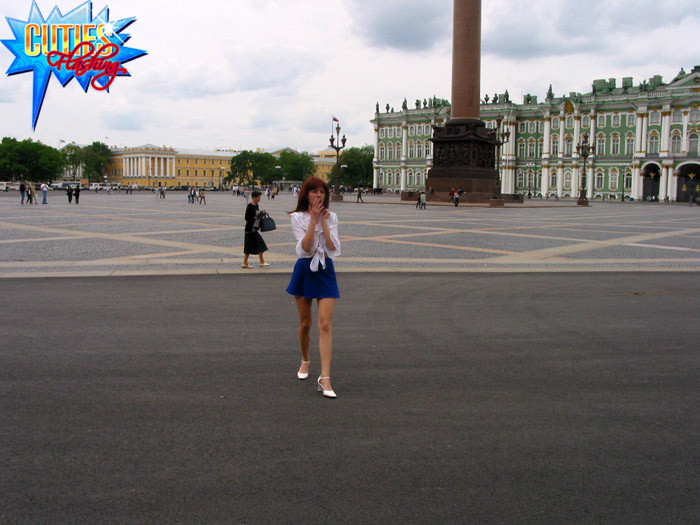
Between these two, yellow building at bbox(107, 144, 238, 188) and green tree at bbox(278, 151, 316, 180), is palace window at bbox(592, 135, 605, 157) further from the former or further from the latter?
yellow building at bbox(107, 144, 238, 188)

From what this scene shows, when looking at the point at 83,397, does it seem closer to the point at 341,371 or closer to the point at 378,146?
the point at 341,371

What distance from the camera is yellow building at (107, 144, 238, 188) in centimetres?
17112

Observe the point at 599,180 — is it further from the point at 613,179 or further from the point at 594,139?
the point at 594,139

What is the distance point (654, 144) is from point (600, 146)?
8754 mm

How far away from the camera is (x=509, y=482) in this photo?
11.8 ft

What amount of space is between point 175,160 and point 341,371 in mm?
178178

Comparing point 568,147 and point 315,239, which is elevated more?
point 568,147

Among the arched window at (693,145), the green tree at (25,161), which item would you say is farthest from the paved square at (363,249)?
the green tree at (25,161)

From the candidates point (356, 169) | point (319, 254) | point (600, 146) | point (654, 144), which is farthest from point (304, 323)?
point (356, 169)

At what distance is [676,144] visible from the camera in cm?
9212

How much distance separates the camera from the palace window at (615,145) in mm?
99875

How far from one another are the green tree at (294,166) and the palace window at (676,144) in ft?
319

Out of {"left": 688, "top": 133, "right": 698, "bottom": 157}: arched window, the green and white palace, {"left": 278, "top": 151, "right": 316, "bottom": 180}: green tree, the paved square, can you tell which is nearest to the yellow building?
{"left": 278, "top": 151, "right": 316, "bottom": 180}: green tree

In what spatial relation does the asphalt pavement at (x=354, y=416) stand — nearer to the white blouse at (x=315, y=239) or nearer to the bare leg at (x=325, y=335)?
the bare leg at (x=325, y=335)
